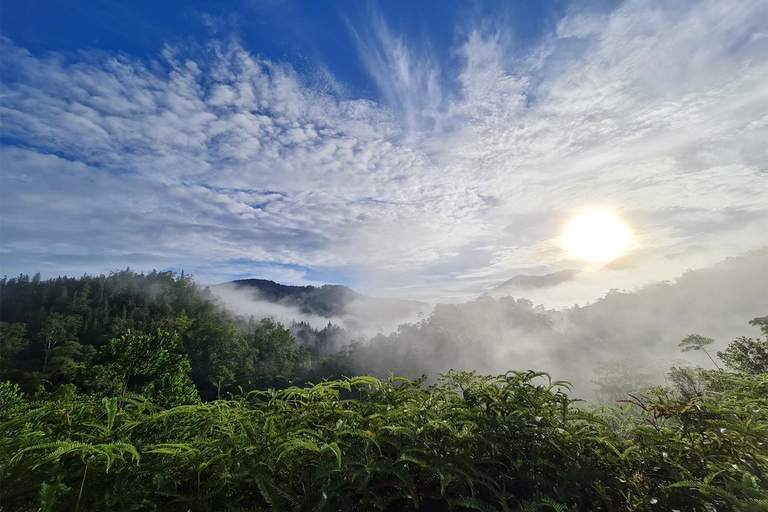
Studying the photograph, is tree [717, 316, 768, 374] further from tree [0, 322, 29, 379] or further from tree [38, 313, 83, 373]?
tree [38, 313, 83, 373]

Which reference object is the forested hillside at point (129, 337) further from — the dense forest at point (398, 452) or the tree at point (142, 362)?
the dense forest at point (398, 452)

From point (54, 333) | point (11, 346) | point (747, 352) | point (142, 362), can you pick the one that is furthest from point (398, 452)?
point (54, 333)

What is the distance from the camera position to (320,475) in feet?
3.24

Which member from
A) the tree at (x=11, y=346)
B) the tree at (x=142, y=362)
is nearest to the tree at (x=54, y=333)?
the tree at (x=11, y=346)

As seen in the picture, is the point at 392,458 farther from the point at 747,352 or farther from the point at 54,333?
the point at 54,333

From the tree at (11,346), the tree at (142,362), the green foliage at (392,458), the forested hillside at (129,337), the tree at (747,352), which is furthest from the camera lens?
the tree at (11,346)

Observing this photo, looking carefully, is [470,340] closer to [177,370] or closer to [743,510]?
[177,370]

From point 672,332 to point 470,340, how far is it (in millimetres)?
84743

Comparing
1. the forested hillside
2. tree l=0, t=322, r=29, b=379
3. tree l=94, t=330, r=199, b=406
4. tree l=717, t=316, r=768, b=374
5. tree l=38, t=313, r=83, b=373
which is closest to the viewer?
tree l=94, t=330, r=199, b=406

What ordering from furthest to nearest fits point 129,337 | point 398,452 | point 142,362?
point 129,337
point 142,362
point 398,452

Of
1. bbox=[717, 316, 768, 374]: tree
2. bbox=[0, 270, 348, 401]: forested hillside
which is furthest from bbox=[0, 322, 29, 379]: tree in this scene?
bbox=[717, 316, 768, 374]: tree

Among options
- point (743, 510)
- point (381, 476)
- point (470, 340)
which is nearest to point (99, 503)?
point (381, 476)

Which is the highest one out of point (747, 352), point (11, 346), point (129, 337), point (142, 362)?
point (129, 337)

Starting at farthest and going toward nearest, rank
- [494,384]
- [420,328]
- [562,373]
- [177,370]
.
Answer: [562,373]
[420,328]
[177,370]
[494,384]
